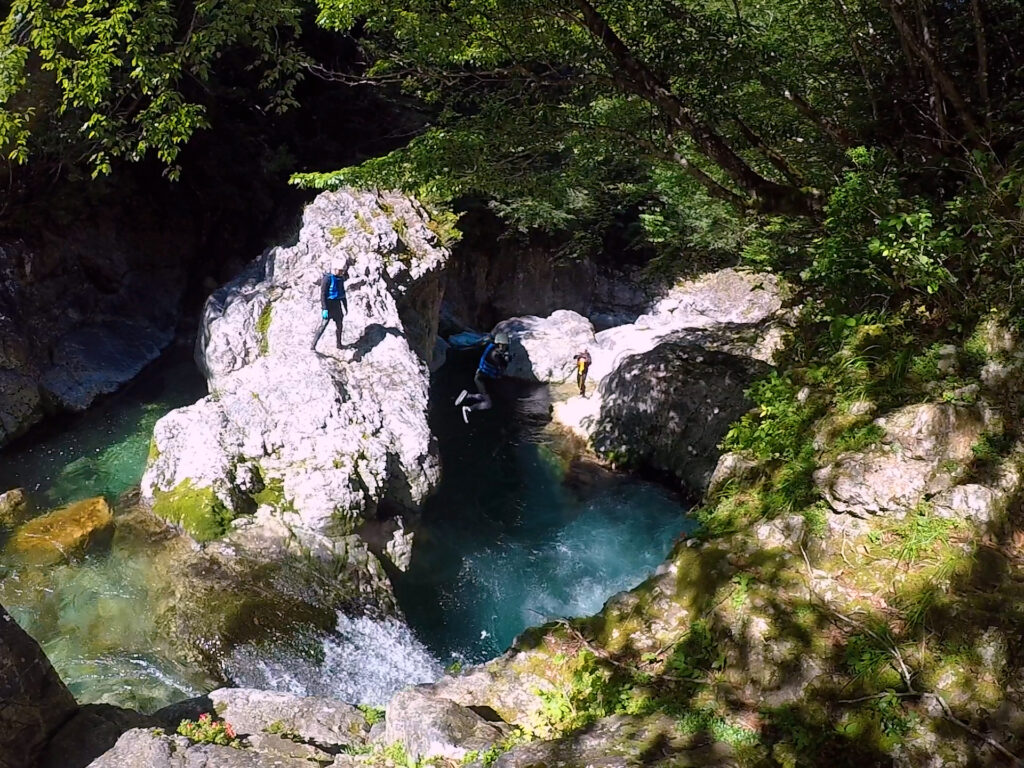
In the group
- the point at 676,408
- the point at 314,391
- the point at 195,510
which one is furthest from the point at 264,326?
the point at 676,408

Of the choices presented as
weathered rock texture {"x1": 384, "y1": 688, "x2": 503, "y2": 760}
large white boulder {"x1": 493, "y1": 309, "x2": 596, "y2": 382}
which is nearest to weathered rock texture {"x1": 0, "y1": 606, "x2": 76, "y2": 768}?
weathered rock texture {"x1": 384, "y1": 688, "x2": 503, "y2": 760}

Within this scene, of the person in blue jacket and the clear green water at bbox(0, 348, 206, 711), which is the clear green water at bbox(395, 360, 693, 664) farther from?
the person in blue jacket

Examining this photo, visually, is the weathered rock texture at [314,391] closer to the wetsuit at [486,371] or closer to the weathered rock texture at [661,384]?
the wetsuit at [486,371]

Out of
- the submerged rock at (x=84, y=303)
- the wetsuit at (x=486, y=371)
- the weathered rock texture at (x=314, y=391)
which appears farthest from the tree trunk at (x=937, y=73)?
the submerged rock at (x=84, y=303)

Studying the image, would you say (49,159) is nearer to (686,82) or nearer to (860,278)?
(686,82)

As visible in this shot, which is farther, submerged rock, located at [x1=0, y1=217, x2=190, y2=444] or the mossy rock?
submerged rock, located at [x1=0, y1=217, x2=190, y2=444]

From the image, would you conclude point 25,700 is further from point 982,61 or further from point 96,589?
point 982,61

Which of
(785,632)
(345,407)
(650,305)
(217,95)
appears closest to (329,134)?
(217,95)
